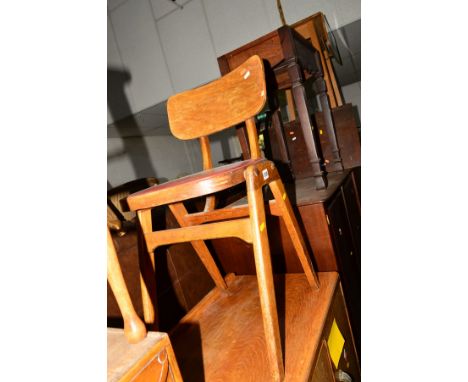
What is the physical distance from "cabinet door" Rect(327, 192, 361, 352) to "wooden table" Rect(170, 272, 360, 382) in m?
0.07

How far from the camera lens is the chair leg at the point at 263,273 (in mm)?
641

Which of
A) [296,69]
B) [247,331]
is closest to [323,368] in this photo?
[247,331]

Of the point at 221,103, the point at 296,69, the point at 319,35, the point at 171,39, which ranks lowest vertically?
the point at 221,103

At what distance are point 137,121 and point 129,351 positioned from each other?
4966mm

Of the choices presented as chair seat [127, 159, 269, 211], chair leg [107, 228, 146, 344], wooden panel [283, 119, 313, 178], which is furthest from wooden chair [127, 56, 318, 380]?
wooden panel [283, 119, 313, 178]

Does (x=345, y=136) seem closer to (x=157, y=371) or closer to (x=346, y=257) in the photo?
(x=346, y=257)

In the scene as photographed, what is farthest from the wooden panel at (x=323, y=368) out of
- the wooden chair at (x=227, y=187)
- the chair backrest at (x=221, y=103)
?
the chair backrest at (x=221, y=103)

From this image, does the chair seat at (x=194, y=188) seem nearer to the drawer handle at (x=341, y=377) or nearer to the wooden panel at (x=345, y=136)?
the drawer handle at (x=341, y=377)

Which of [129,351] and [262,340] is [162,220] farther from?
[129,351]

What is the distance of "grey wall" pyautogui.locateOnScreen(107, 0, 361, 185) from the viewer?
3166 mm

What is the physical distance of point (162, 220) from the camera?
3.76 ft

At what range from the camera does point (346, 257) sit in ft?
4.11

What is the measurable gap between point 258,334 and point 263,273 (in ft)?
1.20

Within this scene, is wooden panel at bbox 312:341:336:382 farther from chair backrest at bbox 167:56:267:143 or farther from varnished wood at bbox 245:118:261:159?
chair backrest at bbox 167:56:267:143
